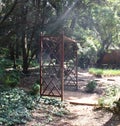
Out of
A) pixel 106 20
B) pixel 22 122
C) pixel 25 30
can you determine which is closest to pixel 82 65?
pixel 106 20

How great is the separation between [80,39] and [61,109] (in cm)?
1044

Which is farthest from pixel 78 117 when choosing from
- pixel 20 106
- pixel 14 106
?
pixel 14 106

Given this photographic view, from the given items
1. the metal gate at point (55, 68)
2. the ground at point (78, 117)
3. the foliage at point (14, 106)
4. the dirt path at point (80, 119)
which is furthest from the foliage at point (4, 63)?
the dirt path at point (80, 119)

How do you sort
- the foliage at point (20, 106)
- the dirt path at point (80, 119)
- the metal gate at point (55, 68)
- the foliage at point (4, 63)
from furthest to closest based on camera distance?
the foliage at point (4, 63) → the metal gate at point (55, 68) → the dirt path at point (80, 119) → the foliage at point (20, 106)

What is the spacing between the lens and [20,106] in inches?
384

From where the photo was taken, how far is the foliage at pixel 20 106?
857cm

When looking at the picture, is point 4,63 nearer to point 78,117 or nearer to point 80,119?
point 78,117

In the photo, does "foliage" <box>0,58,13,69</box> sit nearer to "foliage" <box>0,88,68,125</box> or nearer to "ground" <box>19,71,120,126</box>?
"foliage" <box>0,88,68,125</box>

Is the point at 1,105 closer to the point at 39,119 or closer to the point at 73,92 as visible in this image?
the point at 39,119

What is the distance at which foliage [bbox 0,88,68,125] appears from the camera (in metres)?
8.57

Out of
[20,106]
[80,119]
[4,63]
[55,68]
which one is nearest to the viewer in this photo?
[80,119]

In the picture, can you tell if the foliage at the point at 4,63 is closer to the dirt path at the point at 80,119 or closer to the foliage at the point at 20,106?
the foliage at the point at 20,106

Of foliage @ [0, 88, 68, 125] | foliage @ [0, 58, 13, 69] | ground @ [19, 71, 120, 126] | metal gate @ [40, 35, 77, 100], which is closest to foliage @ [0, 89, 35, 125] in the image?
foliage @ [0, 88, 68, 125]

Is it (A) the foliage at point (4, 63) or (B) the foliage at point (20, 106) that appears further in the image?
(A) the foliage at point (4, 63)
